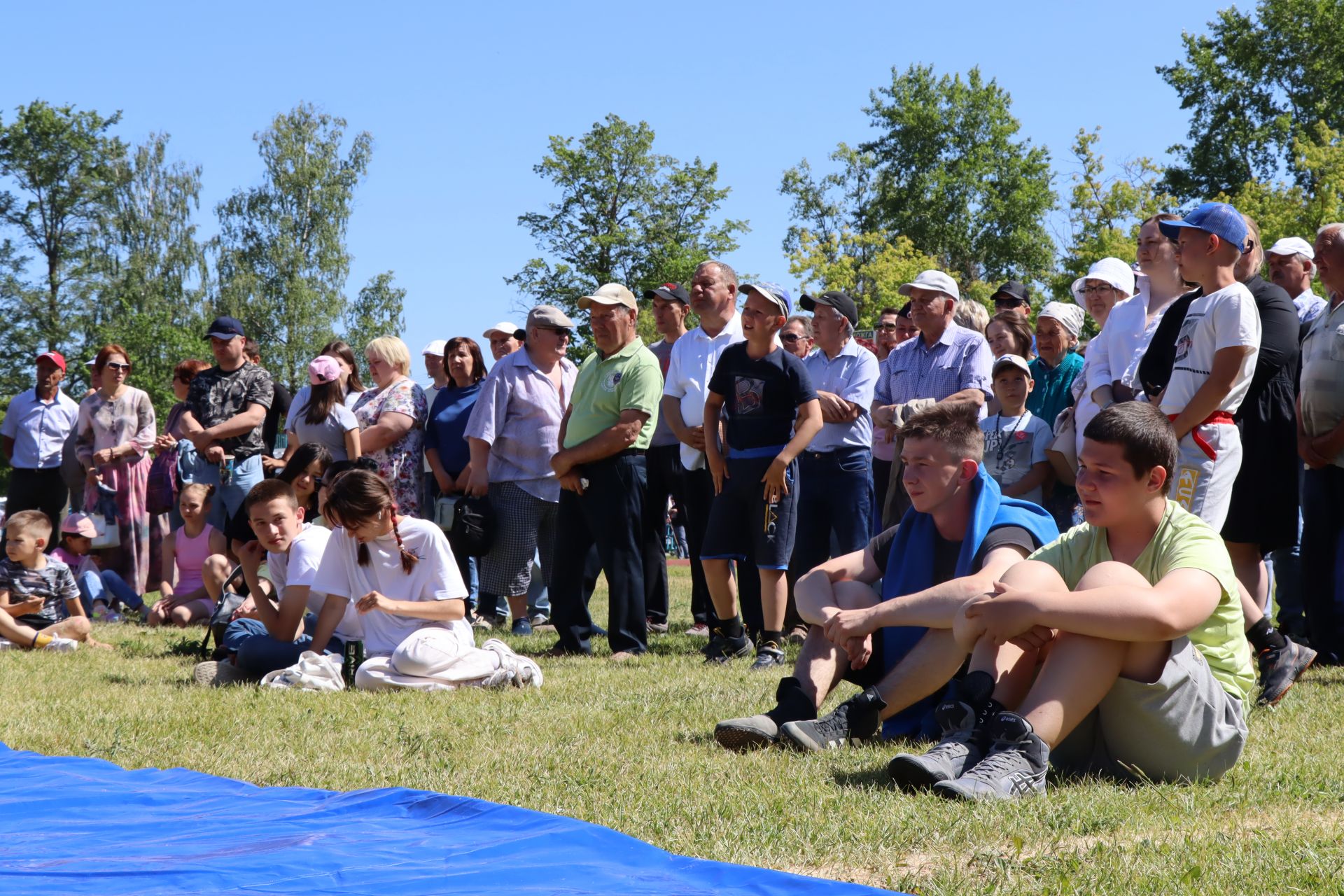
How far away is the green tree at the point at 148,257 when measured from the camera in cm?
4459

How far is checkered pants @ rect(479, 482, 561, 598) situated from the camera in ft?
29.3

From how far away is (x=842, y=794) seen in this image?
370 centimetres

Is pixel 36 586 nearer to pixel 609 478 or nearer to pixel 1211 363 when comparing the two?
pixel 609 478

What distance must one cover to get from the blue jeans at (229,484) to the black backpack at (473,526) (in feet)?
6.27

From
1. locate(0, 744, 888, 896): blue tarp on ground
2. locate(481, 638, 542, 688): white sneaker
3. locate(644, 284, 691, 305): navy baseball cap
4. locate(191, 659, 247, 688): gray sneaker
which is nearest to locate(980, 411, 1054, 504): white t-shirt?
locate(644, 284, 691, 305): navy baseball cap

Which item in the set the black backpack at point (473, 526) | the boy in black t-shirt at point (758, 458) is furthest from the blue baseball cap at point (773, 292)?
the black backpack at point (473, 526)

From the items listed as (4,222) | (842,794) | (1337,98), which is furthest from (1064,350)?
(4,222)

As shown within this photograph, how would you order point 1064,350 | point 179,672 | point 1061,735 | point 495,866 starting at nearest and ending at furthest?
point 495,866 < point 1061,735 < point 179,672 < point 1064,350

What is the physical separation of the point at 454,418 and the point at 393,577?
3454mm

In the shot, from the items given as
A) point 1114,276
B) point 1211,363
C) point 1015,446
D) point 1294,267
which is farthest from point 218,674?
point 1294,267

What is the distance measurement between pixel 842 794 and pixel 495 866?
1115mm

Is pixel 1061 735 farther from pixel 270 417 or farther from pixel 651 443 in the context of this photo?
pixel 270 417

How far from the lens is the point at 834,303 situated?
8320mm

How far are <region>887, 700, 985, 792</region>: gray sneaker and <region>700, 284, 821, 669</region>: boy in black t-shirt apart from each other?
326cm
